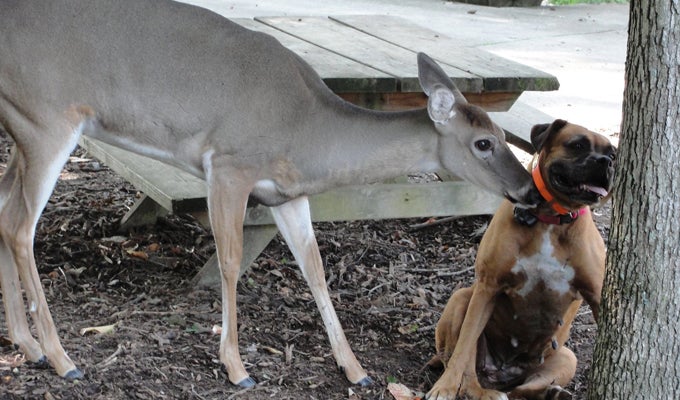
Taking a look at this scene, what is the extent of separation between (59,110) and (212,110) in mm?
613

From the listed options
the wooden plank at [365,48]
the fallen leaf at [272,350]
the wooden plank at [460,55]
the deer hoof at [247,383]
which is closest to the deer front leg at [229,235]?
the deer hoof at [247,383]

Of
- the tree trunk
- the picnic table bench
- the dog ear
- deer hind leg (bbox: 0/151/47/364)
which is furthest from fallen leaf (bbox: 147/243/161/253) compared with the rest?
the tree trunk

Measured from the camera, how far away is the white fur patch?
15.7 feet

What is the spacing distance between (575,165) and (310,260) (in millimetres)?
1233

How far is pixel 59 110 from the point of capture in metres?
4.27

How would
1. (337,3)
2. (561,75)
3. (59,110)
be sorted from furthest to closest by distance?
(337,3) < (561,75) < (59,110)

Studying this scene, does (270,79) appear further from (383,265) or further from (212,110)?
(383,265)

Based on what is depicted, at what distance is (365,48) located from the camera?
603 centimetres

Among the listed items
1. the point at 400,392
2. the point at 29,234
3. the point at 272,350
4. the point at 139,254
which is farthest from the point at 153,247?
the point at 400,392

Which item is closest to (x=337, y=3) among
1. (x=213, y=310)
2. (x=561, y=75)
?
(x=561, y=75)

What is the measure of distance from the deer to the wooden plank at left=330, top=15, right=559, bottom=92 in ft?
3.04

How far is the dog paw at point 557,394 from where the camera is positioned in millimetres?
4953

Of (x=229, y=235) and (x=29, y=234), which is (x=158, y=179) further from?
(x=29, y=234)

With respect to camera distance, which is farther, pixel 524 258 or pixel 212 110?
pixel 524 258
